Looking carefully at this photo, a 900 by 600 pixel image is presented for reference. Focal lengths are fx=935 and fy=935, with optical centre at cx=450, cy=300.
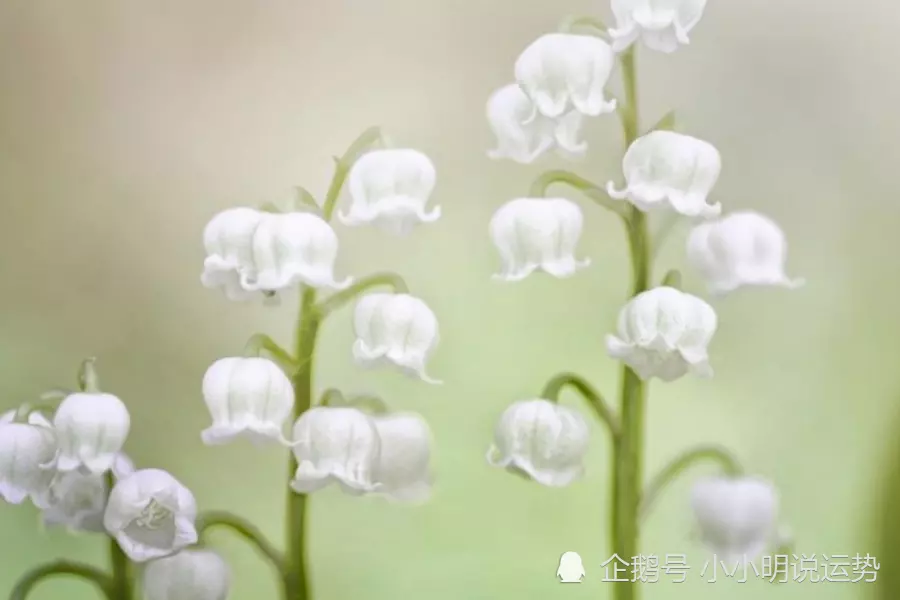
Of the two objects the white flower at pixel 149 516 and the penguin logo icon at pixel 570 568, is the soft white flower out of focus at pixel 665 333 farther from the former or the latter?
the white flower at pixel 149 516

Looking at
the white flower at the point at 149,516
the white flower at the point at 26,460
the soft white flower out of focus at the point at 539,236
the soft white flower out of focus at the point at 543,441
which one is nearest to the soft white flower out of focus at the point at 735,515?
the soft white flower out of focus at the point at 543,441

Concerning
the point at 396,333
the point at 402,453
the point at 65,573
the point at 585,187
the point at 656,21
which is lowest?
the point at 65,573

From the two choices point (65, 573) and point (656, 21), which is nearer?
point (656, 21)

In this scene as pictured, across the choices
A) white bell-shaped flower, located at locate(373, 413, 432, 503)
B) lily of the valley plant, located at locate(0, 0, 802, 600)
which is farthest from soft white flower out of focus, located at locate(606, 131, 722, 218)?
white bell-shaped flower, located at locate(373, 413, 432, 503)

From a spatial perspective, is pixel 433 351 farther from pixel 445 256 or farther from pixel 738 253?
pixel 738 253

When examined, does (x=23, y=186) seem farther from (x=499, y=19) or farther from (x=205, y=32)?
(x=499, y=19)

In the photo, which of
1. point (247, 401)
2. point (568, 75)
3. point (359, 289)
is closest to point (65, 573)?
point (247, 401)

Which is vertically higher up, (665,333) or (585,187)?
(585,187)
